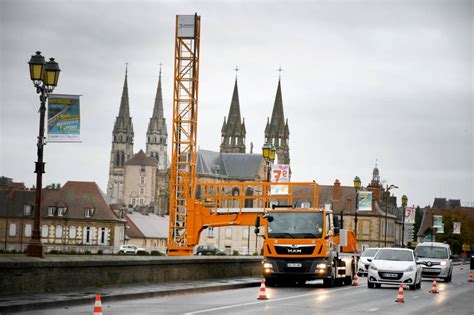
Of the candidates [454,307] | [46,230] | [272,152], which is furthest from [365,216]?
[454,307]

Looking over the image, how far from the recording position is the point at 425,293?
32812 millimetres

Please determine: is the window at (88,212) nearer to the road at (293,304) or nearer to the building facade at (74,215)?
the building facade at (74,215)

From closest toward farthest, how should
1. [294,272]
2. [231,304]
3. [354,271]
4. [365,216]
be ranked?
1. [231,304]
2. [294,272]
3. [354,271]
4. [365,216]

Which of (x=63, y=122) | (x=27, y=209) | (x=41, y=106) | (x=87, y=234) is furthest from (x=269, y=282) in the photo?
(x=27, y=209)

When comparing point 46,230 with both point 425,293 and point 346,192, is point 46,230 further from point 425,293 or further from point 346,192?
point 425,293

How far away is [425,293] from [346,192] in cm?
11991

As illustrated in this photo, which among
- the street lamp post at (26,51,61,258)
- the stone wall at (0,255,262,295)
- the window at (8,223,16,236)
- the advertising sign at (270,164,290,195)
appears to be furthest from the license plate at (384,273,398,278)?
the window at (8,223,16,236)

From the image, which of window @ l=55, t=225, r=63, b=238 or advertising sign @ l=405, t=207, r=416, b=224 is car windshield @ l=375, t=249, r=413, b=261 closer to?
advertising sign @ l=405, t=207, r=416, b=224

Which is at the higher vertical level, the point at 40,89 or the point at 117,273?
the point at 40,89

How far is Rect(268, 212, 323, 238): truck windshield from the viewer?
35344 millimetres

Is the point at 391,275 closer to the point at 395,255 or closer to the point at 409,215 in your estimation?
the point at 395,255

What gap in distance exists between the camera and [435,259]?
149 feet

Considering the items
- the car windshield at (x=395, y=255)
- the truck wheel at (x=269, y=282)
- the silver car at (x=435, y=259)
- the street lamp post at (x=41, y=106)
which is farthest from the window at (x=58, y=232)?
the street lamp post at (x=41, y=106)

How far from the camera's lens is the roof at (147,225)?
152000mm
